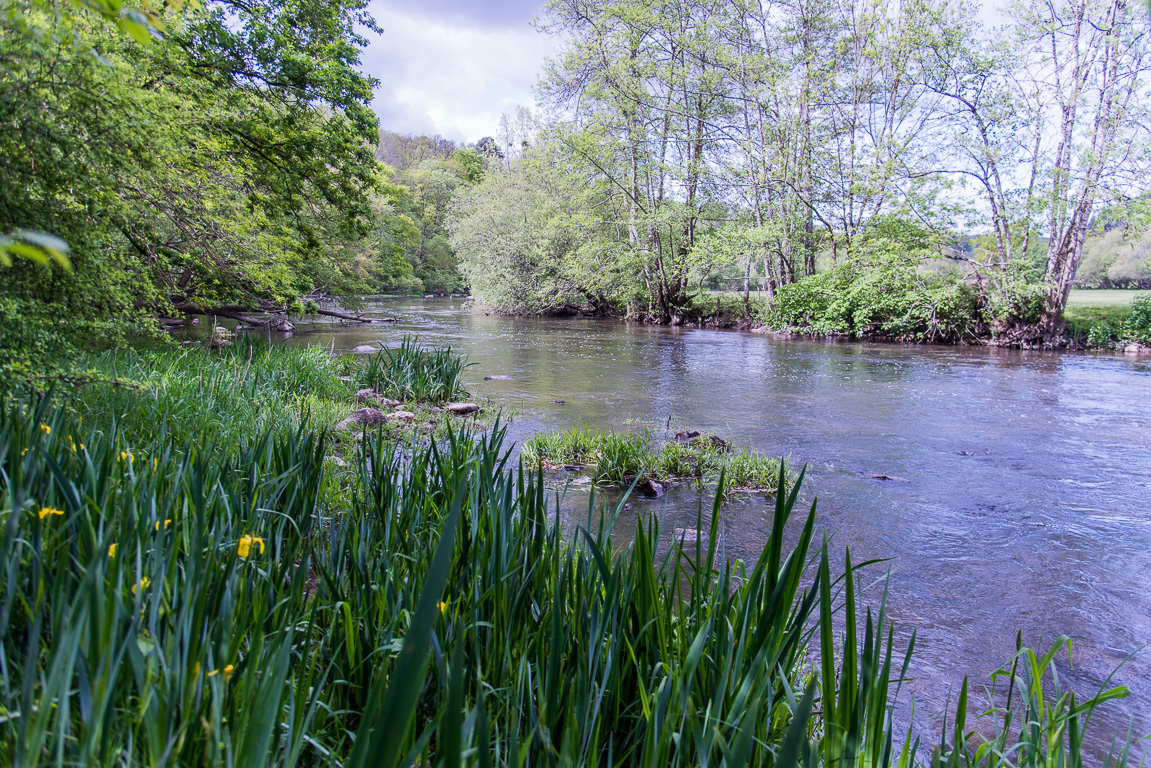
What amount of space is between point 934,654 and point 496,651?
2.50 meters

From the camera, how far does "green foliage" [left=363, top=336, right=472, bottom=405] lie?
8.50 meters

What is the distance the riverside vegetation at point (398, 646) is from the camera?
0.98 meters

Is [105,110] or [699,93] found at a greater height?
[699,93]

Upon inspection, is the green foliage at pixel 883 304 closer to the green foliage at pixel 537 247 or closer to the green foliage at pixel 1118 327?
the green foliage at pixel 1118 327

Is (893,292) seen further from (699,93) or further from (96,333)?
(96,333)

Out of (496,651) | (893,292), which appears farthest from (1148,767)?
(893,292)

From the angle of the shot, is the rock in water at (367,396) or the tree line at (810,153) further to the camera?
the tree line at (810,153)

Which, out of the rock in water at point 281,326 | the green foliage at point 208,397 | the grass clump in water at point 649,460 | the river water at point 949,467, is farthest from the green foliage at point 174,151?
the rock in water at point 281,326

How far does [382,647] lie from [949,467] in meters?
6.67

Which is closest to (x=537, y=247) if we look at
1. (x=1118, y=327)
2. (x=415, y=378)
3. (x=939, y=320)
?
(x=939, y=320)

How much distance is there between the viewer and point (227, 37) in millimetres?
8664

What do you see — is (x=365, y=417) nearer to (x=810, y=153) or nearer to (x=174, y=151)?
(x=174, y=151)

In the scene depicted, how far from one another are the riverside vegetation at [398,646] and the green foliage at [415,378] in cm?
568

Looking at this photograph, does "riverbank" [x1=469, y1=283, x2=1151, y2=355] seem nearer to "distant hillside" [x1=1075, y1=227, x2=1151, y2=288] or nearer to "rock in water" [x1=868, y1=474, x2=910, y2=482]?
"distant hillside" [x1=1075, y1=227, x2=1151, y2=288]
